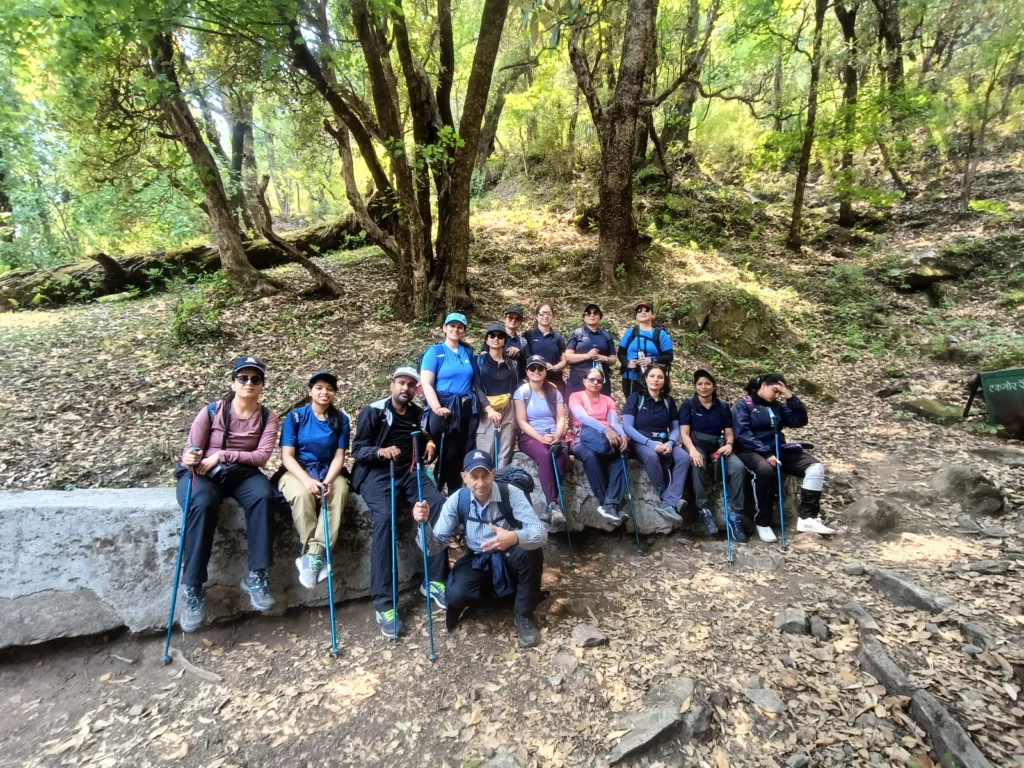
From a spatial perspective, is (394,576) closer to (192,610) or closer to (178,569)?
(192,610)

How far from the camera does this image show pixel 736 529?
5.20 m

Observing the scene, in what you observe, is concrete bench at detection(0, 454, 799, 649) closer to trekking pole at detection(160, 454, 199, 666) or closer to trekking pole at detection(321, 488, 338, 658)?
trekking pole at detection(160, 454, 199, 666)

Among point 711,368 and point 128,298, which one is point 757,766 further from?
point 128,298

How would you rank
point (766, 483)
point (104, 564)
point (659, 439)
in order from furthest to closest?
point (659, 439) < point (766, 483) < point (104, 564)

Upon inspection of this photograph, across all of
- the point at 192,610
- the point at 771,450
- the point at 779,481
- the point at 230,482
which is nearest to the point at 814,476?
the point at 779,481

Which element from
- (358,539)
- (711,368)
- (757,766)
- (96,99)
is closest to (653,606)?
(757,766)

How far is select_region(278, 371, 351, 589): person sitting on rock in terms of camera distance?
159 inches

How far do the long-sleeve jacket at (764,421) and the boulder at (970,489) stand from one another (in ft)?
6.36

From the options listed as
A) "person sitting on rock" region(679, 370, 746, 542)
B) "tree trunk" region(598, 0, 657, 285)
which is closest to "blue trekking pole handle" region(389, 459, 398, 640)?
"person sitting on rock" region(679, 370, 746, 542)

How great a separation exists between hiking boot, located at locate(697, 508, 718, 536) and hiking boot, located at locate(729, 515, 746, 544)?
164mm

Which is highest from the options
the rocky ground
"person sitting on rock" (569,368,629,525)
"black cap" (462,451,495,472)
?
A: "black cap" (462,451,495,472)

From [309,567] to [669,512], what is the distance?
3.50 meters

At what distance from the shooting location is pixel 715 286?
10766 mm

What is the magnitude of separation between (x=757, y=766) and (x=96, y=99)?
12.6 m
